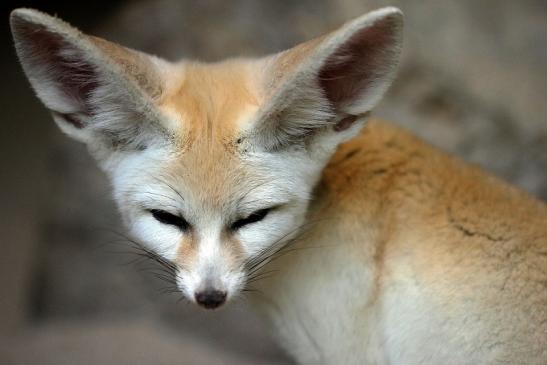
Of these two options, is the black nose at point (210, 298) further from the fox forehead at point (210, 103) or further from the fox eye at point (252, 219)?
the fox forehead at point (210, 103)

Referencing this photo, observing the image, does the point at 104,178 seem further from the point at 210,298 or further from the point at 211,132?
the point at 210,298

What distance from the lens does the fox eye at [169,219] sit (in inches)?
105

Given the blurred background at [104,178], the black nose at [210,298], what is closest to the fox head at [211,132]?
the black nose at [210,298]

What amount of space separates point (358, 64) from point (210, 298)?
99cm

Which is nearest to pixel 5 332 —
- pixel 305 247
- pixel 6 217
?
pixel 6 217

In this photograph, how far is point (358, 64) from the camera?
262 cm

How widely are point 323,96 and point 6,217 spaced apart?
4733mm

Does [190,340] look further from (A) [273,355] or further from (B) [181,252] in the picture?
(B) [181,252]

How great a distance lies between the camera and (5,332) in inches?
229

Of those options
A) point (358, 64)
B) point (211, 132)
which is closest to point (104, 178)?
point (211, 132)

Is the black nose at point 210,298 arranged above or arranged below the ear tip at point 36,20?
below

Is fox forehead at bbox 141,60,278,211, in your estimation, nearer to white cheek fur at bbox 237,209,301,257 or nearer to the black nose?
white cheek fur at bbox 237,209,301,257

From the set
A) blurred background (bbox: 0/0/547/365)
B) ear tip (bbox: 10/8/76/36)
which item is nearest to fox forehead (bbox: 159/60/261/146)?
ear tip (bbox: 10/8/76/36)

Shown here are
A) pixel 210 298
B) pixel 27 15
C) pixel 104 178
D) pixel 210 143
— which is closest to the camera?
pixel 27 15
